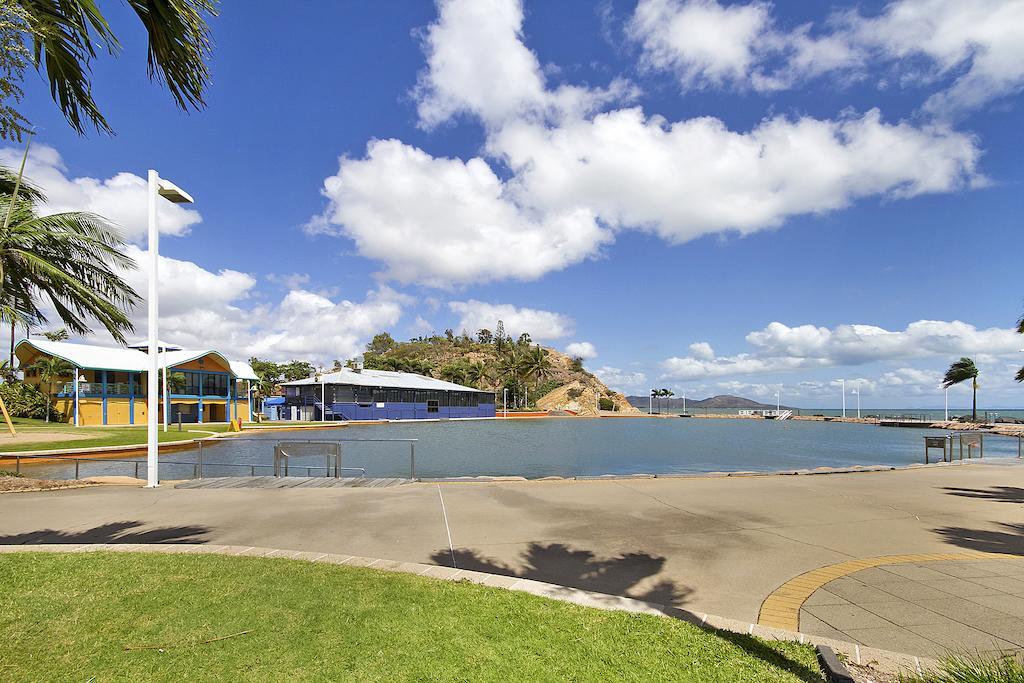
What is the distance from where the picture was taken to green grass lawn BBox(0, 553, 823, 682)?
3.26 m

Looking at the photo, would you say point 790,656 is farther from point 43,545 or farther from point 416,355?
point 416,355

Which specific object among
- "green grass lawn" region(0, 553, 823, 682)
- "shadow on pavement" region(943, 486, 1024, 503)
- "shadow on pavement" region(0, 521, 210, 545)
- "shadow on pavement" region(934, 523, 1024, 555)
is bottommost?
"shadow on pavement" region(943, 486, 1024, 503)

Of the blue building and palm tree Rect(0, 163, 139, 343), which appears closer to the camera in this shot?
palm tree Rect(0, 163, 139, 343)

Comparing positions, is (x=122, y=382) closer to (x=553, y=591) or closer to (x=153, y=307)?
(x=153, y=307)

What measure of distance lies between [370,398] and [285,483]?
56.5 m

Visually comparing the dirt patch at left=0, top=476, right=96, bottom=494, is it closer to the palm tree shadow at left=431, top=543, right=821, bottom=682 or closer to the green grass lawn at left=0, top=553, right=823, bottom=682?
the green grass lawn at left=0, top=553, right=823, bottom=682

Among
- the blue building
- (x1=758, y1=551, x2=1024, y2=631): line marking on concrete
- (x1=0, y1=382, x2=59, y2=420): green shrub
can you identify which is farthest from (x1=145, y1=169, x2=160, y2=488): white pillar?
the blue building

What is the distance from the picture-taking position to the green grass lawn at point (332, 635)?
3.26 m

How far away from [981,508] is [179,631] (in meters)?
11.4

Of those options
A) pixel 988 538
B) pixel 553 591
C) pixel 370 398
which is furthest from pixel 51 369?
pixel 988 538

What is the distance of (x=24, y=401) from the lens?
40469mm

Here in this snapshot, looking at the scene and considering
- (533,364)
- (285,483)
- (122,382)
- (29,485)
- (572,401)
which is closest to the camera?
(29,485)

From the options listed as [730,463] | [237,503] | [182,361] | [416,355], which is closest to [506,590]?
[237,503]

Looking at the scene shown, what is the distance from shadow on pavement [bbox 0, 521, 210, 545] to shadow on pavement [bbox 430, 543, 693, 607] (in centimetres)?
334
